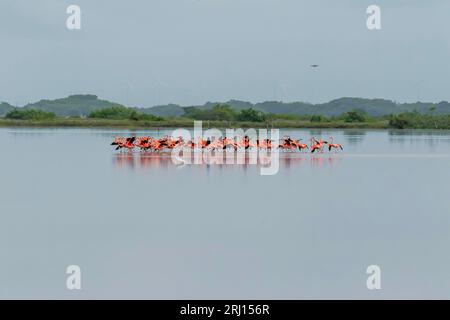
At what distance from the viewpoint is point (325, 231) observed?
8250 millimetres

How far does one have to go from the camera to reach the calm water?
648cm

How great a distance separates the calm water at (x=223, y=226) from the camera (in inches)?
255

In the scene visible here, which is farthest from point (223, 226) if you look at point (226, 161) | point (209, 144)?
point (209, 144)

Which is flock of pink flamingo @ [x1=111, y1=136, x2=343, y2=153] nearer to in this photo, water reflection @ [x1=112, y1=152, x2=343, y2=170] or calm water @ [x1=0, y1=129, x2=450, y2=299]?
Result: water reflection @ [x1=112, y1=152, x2=343, y2=170]

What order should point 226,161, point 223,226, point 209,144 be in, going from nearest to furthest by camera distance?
point 223,226
point 226,161
point 209,144

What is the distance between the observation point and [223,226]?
27.6 ft

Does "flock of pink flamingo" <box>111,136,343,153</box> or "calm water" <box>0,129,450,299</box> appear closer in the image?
"calm water" <box>0,129,450,299</box>

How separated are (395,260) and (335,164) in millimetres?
8510

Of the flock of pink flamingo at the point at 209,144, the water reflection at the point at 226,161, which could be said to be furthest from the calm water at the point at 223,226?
A: the flock of pink flamingo at the point at 209,144

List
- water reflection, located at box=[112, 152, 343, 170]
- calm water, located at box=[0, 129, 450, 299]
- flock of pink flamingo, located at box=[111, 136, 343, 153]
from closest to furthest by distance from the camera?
calm water, located at box=[0, 129, 450, 299] < water reflection, located at box=[112, 152, 343, 170] < flock of pink flamingo, located at box=[111, 136, 343, 153]

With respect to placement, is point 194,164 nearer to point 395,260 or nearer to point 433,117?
point 395,260

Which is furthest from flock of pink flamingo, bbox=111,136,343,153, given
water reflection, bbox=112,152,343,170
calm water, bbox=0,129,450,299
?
calm water, bbox=0,129,450,299

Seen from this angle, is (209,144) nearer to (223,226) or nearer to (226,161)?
(226,161)
